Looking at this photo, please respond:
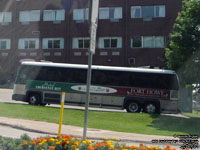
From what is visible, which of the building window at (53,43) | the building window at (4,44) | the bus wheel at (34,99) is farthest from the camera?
the building window at (4,44)

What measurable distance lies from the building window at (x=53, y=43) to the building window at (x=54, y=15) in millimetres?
2763

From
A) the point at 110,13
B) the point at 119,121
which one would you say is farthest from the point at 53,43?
the point at 119,121

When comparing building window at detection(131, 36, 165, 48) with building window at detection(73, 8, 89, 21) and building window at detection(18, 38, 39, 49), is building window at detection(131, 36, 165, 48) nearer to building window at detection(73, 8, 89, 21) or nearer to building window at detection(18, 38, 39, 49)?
building window at detection(73, 8, 89, 21)

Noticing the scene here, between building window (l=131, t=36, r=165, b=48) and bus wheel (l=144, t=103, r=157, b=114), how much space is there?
644 inches

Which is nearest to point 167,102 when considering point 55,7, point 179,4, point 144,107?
point 144,107

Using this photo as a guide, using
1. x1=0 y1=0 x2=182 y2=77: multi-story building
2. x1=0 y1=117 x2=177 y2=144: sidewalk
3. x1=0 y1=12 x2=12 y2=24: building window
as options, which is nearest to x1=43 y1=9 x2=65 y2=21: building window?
x1=0 y1=0 x2=182 y2=77: multi-story building

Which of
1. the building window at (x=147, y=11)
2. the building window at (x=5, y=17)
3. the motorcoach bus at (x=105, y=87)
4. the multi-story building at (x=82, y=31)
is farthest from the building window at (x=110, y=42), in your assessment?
the motorcoach bus at (x=105, y=87)

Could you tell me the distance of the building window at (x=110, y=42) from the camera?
36812mm

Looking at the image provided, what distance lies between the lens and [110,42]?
3706cm

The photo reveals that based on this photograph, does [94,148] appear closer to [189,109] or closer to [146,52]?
[189,109]

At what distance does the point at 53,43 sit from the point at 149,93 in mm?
22454

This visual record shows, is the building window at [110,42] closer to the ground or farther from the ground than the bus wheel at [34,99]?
farther from the ground

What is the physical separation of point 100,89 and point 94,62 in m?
16.9

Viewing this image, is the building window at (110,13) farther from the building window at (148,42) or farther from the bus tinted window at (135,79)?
the bus tinted window at (135,79)
